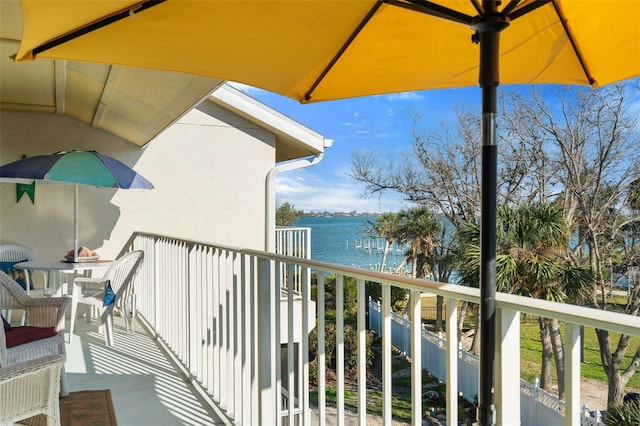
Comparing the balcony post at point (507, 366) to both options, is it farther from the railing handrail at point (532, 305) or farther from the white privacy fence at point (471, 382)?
the white privacy fence at point (471, 382)

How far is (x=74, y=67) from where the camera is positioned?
15.1ft

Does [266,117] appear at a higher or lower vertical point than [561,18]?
higher

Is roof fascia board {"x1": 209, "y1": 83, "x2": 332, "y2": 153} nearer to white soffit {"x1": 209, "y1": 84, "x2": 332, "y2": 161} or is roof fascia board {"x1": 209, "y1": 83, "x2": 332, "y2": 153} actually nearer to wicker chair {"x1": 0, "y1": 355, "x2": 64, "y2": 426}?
white soffit {"x1": 209, "y1": 84, "x2": 332, "y2": 161}

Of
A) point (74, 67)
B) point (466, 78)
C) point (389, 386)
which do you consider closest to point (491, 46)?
point (466, 78)

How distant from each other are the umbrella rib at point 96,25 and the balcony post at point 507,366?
1.42m

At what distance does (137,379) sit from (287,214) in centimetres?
3081

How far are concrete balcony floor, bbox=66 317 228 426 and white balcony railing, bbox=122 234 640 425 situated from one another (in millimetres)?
123

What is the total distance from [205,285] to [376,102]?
5324 centimetres

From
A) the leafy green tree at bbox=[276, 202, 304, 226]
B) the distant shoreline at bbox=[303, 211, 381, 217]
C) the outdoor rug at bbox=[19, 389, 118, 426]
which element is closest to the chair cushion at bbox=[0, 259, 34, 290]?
the outdoor rug at bbox=[19, 389, 118, 426]

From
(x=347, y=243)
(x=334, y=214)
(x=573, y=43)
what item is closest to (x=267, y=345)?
(x=573, y=43)

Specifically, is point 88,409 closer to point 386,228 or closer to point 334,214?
point 386,228

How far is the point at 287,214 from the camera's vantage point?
3459cm

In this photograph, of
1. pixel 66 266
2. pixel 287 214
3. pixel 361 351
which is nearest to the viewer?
pixel 361 351

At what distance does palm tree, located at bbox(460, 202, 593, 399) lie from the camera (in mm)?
14883
